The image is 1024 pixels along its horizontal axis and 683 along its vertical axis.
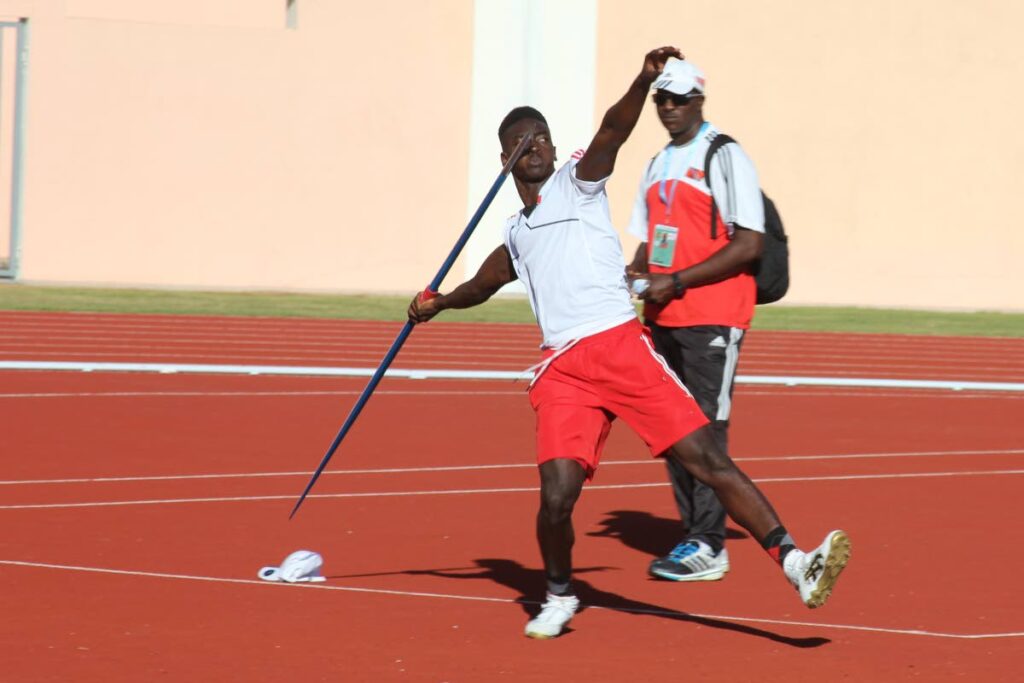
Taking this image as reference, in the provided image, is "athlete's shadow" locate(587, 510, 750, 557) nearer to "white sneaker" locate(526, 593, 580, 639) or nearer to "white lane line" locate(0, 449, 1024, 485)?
"white lane line" locate(0, 449, 1024, 485)

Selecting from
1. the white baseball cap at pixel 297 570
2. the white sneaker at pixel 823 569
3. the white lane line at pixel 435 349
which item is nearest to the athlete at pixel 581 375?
the white sneaker at pixel 823 569

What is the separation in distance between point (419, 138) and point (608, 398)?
21.3 metres

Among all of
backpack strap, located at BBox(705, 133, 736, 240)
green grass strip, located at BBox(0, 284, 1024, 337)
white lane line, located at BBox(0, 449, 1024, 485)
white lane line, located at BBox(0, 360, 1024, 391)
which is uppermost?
backpack strap, located at BBox(705, 133, 736, 240)

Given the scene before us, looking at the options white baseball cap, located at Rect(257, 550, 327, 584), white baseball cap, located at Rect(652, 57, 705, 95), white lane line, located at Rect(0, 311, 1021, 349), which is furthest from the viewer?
white lane line, located at Rect(0, 311, 1021, 349)

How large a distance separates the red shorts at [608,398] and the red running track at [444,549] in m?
0.67

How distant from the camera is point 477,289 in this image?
6891mm

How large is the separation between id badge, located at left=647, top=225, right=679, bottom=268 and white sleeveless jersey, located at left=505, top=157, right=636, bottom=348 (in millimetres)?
1021

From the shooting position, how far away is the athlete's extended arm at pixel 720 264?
23.3ft

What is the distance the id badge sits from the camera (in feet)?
24.2

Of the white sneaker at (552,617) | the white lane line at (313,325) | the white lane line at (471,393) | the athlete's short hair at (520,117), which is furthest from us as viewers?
the white lane line at (313,325)

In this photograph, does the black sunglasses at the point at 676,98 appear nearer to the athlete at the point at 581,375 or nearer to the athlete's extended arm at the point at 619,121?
the athlete at the point at 581,375

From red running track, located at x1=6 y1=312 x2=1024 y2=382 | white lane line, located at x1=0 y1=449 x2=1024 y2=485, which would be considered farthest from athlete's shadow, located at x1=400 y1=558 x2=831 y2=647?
red running track, located at x1=6 y1=312 x2=1024 y2=382

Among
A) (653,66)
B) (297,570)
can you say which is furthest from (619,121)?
(297,570)

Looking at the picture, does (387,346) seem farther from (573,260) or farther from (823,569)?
(823,569)
